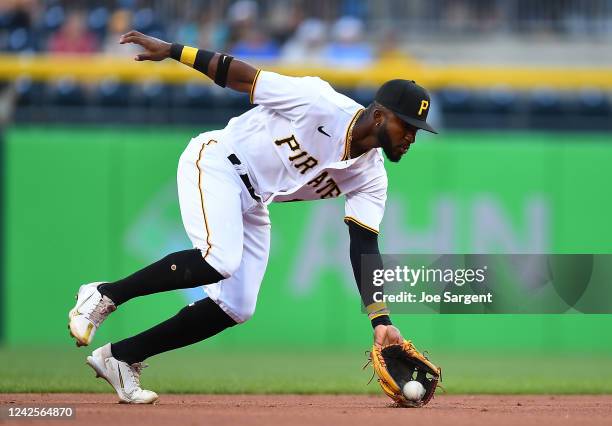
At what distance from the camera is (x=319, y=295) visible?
39.6 feet

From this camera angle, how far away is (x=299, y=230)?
12094mm

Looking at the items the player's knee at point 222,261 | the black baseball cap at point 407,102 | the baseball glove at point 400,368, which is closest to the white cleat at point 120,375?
the player's knee at point 222,261

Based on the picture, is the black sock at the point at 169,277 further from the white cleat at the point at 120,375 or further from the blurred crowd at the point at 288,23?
the blurred crowd at the point at 288,23

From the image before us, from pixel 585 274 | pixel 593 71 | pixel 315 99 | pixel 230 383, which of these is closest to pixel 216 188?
pixel 315 99

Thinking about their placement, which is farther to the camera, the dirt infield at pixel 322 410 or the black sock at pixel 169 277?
the black sock at pixel 169 277

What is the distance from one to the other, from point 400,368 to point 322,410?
Result: 1.59 feet

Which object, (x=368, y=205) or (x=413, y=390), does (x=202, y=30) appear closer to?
(x=368, y=205)

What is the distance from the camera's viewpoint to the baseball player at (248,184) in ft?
19.8

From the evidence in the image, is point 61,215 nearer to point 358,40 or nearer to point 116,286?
point 358,40

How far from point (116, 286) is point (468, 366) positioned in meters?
4.91

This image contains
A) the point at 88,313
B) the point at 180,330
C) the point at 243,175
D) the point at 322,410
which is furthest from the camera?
the point at 180,330

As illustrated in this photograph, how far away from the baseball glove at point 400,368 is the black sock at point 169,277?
98cm

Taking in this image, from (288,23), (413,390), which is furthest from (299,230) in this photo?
(413,390)

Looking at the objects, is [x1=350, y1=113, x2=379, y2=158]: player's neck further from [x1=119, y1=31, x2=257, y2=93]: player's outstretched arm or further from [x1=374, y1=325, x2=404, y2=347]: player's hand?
[x1=374, y1=325, x2=404, y2=347]: player's hand
